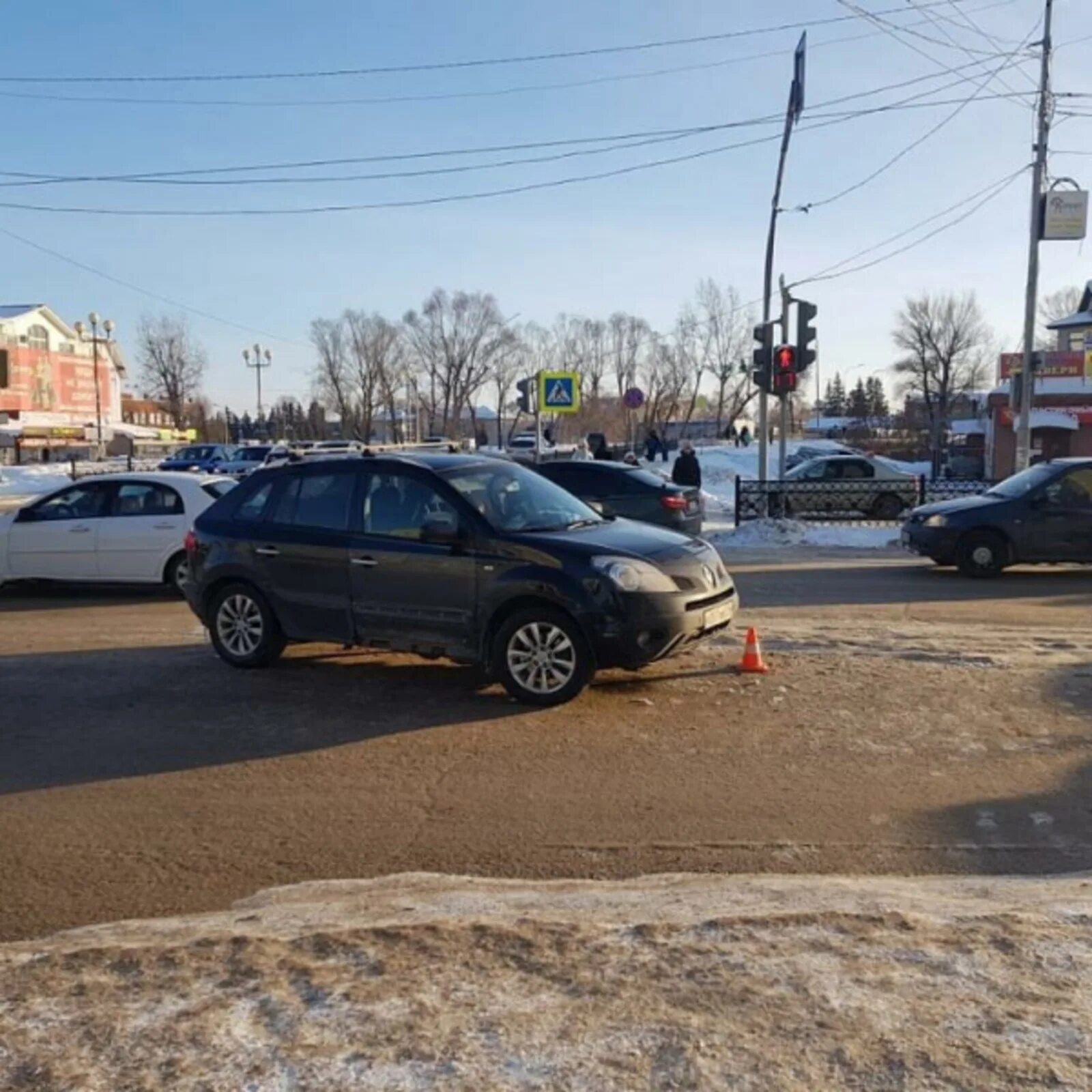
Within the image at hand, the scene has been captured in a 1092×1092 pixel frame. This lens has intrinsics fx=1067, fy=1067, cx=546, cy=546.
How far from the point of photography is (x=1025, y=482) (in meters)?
14.3

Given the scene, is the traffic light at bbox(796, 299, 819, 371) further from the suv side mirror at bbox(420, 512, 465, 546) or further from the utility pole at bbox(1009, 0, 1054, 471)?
the suv side mirror at bbox(420, 512, 465, 546)

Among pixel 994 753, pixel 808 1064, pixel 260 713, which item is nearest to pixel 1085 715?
pixel 994 753

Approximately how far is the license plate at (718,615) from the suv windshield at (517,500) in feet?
3.93

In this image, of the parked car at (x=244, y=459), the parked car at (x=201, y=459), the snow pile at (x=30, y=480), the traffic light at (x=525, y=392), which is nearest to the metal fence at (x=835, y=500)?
the traffic light at (x=525, y=392)

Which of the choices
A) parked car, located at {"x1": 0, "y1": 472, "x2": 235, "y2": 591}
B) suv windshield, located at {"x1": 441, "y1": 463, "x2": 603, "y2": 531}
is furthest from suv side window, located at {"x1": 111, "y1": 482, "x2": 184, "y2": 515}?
suv windshield, located at {"x1": 441, "y1": 463, "x2": 603, "y2": 531}

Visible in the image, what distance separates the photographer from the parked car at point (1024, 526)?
13758 millimetres

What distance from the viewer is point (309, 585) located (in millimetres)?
8008

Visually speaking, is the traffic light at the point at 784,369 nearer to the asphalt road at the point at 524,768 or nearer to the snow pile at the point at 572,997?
the asphalt road at the point at 524,768

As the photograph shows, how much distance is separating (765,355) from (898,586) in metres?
8.14

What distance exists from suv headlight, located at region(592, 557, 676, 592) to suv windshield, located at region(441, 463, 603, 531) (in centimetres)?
77

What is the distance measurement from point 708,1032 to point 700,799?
2494mm

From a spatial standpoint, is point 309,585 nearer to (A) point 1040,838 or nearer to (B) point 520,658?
(B) point 520,658

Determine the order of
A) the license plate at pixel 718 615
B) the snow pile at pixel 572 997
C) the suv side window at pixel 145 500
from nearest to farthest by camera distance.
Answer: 1. the snow pile at pixel 572 997
2. the license plate at pixel 718 615
3. the suv side window at pixel 145 500

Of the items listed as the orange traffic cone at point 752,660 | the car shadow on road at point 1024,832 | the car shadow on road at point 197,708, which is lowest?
the car shadow on road at point 197,708
